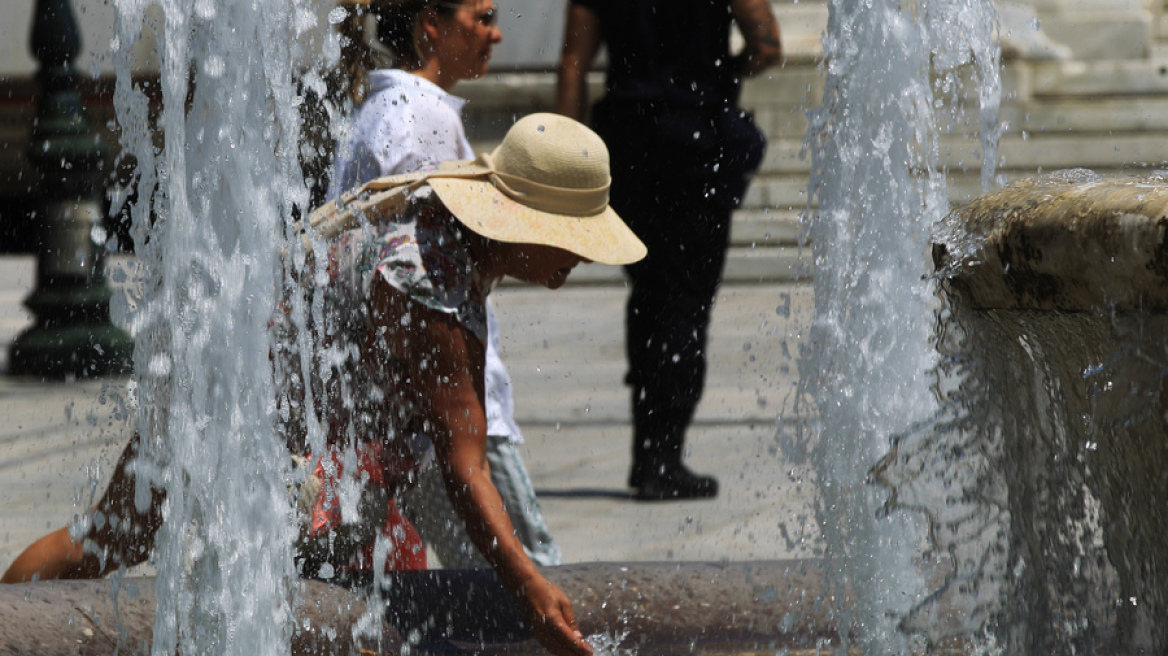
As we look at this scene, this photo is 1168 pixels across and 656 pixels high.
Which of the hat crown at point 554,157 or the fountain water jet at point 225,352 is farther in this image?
the hat crown at point 554,157

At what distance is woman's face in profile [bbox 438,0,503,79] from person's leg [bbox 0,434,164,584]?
4.19ft

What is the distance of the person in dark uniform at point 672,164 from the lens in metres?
4.60

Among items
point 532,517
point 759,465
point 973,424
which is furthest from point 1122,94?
point 973,424

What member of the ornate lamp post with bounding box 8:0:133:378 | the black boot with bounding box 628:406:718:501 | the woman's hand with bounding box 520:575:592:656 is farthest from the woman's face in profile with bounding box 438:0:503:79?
the ornate lamp post with bounding box 8:0:133:378

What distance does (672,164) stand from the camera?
15.4 ft

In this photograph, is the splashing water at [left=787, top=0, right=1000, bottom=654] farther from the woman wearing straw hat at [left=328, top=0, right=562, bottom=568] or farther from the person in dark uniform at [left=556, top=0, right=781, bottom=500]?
the person in dark uniform at [left=556, top=0, right=781, bottom=500]

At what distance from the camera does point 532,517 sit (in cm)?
322

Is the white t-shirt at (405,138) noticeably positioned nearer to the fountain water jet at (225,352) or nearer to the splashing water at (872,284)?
the fountain water jet at (225,352)

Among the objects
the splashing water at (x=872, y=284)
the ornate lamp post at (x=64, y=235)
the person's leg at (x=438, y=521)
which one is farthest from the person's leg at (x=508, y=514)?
the ornate lamp post at (x=64, y=235)

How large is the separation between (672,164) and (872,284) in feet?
5.59

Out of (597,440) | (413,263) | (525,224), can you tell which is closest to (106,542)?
(413,263)

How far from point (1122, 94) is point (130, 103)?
9808 millimetres

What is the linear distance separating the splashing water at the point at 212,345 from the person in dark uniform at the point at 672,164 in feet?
7.23

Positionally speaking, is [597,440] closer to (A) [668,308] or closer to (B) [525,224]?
(A) [668,308]
